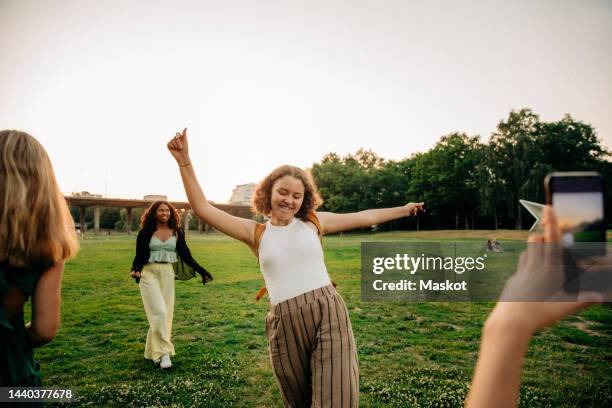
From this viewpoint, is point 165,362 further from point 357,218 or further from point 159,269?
point 357,218

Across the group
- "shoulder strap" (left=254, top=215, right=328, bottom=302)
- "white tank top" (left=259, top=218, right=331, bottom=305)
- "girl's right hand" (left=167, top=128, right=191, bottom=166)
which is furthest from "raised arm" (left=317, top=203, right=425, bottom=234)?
"girl's right hand" (left=167, top=128, right=191, bottom=166)

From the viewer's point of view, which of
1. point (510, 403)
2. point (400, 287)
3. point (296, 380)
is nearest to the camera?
point (510, 403)

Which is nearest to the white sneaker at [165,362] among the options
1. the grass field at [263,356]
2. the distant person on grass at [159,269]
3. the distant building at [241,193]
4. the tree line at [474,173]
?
the distant person on grass at [159,269]

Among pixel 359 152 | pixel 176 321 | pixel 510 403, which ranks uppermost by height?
pixel 359 152

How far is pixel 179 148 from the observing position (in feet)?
9.52

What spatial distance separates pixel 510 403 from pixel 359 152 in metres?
86.9

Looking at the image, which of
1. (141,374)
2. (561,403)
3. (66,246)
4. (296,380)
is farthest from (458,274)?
(66,246)

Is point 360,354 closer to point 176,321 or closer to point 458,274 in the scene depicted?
point 176,321

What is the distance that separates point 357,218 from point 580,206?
280 cm

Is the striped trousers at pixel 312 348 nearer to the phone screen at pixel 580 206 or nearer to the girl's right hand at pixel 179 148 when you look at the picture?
the girl's right hand at pixel 179 148

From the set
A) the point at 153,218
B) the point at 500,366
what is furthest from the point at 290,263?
the point at 153,218

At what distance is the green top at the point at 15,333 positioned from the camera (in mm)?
1907

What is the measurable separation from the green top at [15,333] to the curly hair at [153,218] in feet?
→ 16.4

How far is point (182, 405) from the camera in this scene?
495 centimetres
